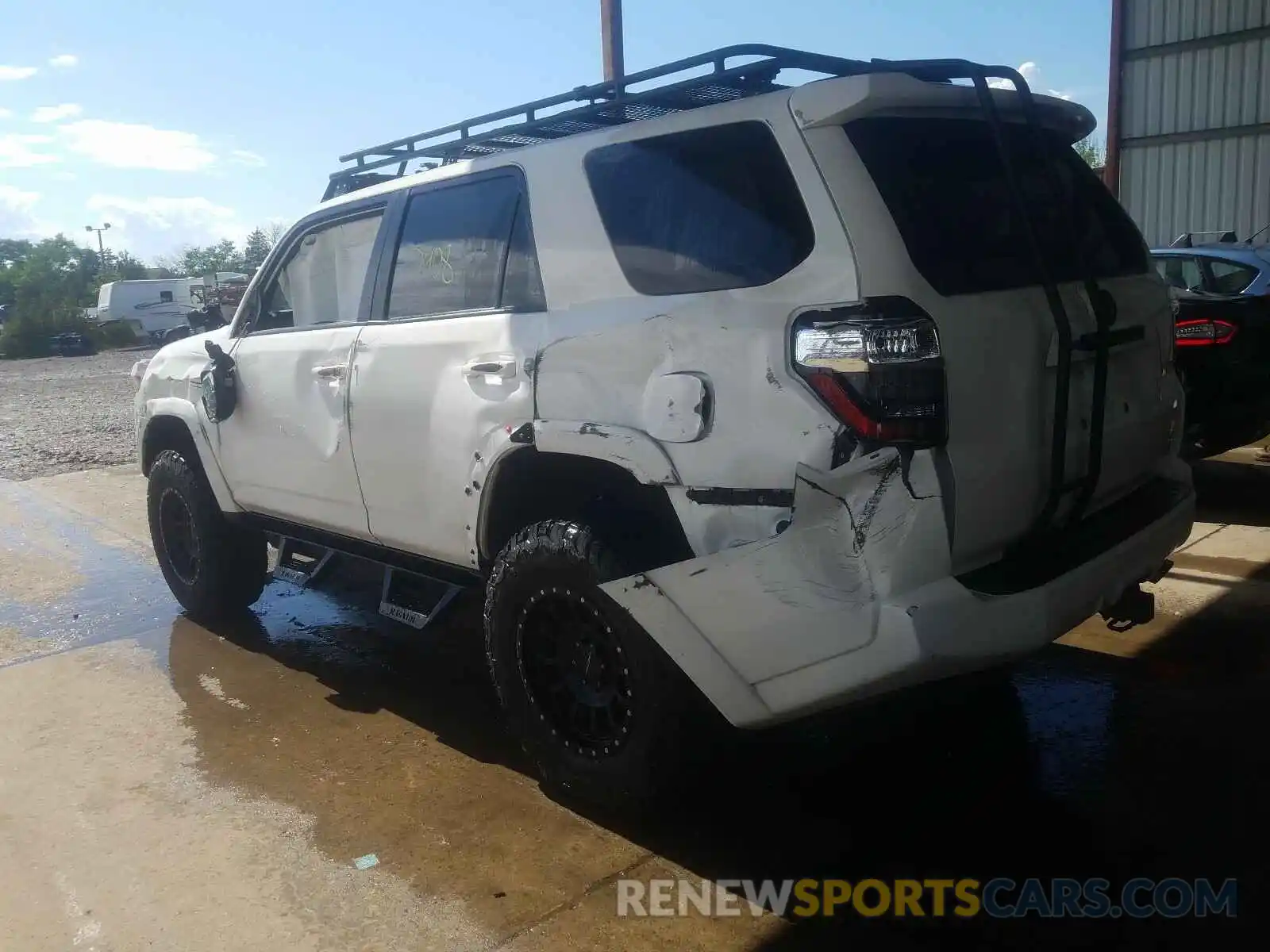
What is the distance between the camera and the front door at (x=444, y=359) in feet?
11.2

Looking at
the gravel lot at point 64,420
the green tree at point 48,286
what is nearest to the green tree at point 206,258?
the green tree at point 48,286

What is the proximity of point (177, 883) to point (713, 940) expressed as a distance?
1505 millimetres

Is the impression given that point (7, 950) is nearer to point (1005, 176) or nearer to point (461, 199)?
point (461, 199)

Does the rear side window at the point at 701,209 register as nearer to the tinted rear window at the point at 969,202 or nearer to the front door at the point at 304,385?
the tinted rear window at the point at 969,202

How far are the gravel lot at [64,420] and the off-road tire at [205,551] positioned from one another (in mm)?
5655

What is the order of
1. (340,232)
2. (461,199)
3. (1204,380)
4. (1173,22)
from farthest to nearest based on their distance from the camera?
(1173,22) < (1204,380) < (340,232) < (461,199)

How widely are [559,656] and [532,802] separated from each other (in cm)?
54

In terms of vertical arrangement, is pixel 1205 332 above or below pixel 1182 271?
below

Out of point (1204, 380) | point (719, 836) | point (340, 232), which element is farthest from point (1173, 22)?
point (719, 836)

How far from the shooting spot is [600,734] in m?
3.22

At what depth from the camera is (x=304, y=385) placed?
432cm

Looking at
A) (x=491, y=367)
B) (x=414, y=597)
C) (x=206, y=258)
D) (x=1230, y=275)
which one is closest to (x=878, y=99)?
(x=491, y=367)

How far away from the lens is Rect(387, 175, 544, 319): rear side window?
136 inches

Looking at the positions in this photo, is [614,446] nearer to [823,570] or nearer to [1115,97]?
[823,570]
